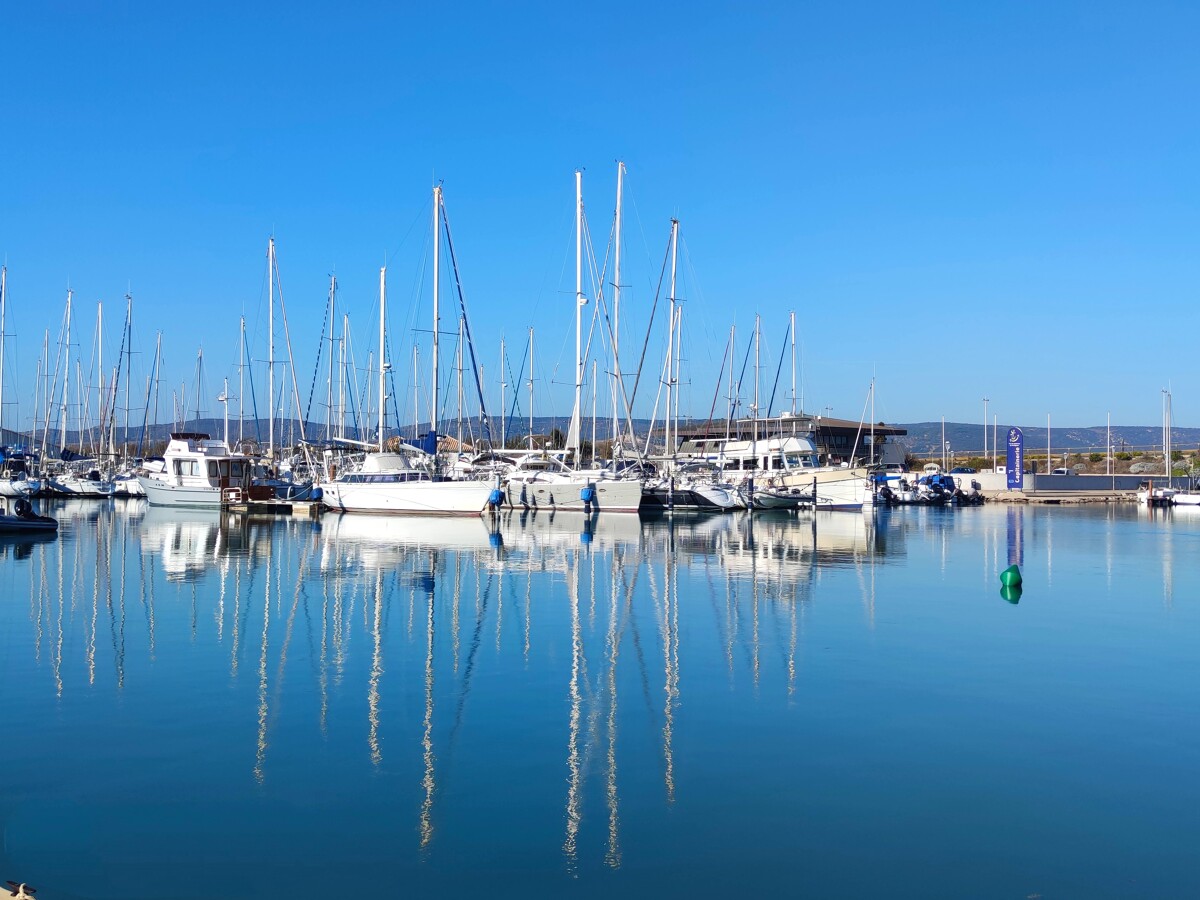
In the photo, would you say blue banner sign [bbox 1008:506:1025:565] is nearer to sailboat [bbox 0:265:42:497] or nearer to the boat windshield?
the boat windshield

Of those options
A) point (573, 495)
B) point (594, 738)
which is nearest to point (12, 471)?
point (573, 495)

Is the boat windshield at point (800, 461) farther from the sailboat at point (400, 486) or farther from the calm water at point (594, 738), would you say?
the calm water at point (594, 738)

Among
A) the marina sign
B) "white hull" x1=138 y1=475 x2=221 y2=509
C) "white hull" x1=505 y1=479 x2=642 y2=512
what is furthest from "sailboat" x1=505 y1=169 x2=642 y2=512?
the marina sign

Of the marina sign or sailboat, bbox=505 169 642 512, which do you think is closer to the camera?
sailboat, bbox=505 169 642 512

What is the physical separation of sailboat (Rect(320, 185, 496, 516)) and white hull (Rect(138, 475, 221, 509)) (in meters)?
5.57

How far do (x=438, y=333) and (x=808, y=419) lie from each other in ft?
169

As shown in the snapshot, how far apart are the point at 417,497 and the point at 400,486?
1.00m

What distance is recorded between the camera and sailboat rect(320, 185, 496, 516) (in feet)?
168

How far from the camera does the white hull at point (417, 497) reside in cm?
5106

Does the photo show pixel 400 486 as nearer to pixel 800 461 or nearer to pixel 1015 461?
pixel 800 461

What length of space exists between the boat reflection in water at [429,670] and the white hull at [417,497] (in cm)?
1856

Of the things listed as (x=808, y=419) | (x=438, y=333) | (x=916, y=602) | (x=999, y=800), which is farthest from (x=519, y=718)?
(x=808, y=419)

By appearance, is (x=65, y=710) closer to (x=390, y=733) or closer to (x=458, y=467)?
(x=390, y=733)

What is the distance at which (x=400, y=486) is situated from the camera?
5234 cm
